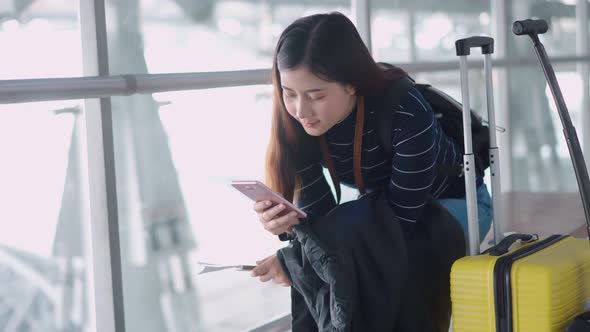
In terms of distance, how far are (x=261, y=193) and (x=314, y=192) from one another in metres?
0.25

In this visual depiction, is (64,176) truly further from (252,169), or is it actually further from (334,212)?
(334,212)

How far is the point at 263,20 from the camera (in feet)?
12.0

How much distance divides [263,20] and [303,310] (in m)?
2.09

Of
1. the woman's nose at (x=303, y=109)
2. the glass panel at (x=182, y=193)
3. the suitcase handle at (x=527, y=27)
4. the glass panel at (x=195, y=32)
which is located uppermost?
the glass panel at (x=195, y=32)

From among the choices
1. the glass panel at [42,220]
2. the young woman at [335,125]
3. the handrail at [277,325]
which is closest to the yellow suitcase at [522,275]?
the young woman at [335,125]

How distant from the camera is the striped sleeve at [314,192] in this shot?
1.88m

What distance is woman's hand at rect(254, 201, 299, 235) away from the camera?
5.55ft

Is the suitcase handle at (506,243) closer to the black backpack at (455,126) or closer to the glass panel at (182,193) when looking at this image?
the black backpack at (455,126)

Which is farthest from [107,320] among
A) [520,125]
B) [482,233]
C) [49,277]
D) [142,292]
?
[520,125]

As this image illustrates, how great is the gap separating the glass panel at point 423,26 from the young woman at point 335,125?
6.77ft

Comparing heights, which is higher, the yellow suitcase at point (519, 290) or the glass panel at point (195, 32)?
the glass panel at point (195, 32)

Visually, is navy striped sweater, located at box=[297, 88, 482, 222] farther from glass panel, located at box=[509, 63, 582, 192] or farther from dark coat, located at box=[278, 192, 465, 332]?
glass panel, located at box=[509, 63, 582, 192]

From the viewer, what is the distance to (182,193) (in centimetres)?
329

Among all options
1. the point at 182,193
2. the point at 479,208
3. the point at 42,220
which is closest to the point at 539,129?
the point at 182,193
